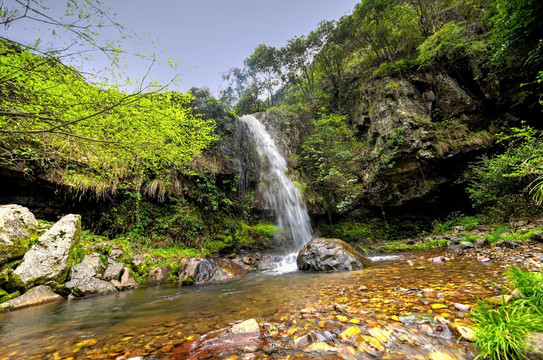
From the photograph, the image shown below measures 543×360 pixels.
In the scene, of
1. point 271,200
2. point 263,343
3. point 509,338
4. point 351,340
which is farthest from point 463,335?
point 271,200

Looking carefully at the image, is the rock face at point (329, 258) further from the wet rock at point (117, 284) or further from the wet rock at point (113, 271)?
the wet rock at point (113, 271)

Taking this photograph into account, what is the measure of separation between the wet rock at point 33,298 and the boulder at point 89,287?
313mm

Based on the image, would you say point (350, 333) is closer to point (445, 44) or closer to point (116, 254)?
point (116, 254)

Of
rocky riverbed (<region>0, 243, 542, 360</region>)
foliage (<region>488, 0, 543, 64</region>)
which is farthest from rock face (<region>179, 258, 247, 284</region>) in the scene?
foliage (<region>488, 0, 543, 64</region>)

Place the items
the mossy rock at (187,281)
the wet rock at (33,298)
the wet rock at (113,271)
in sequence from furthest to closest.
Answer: the mossy rock at (187,281), the wet rock at (113,271), the wet rock at (33,298)

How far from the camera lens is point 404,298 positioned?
2531 mm

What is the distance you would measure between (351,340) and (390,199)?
10.1 metres

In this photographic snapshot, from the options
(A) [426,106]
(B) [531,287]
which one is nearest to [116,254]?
(B) [531,287]

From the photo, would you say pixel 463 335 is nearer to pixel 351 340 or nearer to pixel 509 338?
pixel 509 338

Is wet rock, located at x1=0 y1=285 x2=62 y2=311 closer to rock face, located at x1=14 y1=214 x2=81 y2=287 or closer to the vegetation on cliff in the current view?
rock face, located at x1=14 y1=214 x2=81 y2=287

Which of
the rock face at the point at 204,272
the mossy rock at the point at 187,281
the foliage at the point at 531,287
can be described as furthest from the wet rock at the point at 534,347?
the mossy rock at the point at 187,281

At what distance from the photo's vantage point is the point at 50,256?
4859 millimetres

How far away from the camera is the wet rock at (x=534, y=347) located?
3.70 feet

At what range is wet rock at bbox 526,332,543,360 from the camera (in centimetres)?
113
